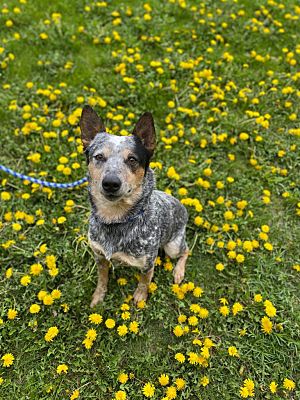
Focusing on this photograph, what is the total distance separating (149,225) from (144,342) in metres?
1.37

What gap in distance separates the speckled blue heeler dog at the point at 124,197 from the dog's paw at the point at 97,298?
305mm

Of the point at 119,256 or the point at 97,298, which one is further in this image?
the point at 97,298

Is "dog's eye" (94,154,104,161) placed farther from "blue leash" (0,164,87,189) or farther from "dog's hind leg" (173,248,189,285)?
"dog's hind leg" (173,248,189,285)

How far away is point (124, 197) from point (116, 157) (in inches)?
14.6

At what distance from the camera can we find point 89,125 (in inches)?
129

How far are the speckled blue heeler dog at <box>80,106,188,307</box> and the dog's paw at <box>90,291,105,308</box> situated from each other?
0.31m

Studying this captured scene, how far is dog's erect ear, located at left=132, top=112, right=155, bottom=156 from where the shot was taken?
10.1 ft

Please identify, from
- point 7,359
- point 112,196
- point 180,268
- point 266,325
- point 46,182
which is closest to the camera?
point 112,196

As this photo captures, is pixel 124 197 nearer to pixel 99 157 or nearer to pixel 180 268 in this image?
pixel 99 157

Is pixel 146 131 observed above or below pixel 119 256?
above

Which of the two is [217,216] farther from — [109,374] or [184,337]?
[109,374]

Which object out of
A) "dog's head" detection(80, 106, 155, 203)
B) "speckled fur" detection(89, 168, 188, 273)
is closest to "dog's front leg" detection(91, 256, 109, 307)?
"speckled fur" detection(89, 168, 188, 273)

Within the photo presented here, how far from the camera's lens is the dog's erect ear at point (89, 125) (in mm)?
3196

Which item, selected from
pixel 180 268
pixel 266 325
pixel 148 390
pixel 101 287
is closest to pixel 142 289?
pixel 101 287
